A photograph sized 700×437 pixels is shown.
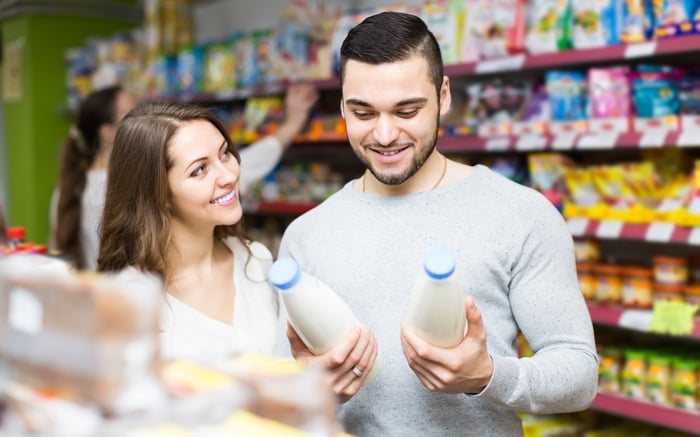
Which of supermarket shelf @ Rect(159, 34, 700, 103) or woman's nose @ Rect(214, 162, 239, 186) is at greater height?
supermarket shelf @ Rect(159, 34, 700, 103)

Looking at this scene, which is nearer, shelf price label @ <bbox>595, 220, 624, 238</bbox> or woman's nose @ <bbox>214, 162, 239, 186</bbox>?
woman's nose @ <bbox>214, 162, 239, 186</bbox>

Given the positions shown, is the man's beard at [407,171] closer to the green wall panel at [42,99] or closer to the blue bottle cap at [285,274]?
the blue bottle cap at [285,274]

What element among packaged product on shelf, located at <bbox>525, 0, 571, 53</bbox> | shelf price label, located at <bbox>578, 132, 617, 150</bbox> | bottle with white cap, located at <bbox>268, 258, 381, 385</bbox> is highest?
packaged product on shelf, located at <bbox>525, 0, 571, 53</bbox>

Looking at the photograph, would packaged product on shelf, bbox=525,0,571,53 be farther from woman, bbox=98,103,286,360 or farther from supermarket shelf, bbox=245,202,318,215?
woman, bbox=98,103,286,360

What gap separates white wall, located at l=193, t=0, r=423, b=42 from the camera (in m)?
5.70

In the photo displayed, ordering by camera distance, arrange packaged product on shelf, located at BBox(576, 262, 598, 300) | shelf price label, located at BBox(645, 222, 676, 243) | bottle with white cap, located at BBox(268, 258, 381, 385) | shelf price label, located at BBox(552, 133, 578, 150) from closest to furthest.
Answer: bottle with white cap, located at BBox(268, 258, 381, 385), shelf price label, located at BBox(645, 222, 676, 243), shelf price label, located at BBox(552, 133, 578, 150), packaged product on shelf, located at BBox(576, 262, 598, 300)

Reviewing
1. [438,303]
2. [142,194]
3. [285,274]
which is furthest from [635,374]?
[285,274]

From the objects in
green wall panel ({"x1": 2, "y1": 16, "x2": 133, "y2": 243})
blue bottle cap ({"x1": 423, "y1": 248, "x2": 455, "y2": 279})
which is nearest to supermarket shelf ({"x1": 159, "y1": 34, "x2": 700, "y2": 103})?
blue bottle cap ({"x1": 423, "y1": 248, "x2": 455, "y2": 279})

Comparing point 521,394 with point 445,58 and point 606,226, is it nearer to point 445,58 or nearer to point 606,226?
point 606,226

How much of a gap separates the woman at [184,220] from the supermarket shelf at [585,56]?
1.69m

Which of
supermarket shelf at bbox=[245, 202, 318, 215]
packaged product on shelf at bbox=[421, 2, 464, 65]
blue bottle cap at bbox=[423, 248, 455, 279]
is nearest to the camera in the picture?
blue bottle cap at bbox=[423, 248, 455, 279]

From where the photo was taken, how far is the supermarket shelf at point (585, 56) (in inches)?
115

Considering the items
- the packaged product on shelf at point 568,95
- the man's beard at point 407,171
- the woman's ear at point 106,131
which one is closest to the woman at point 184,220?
the man's beard at point 407,171

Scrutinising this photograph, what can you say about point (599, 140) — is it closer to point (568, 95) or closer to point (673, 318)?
point (568, 95)
